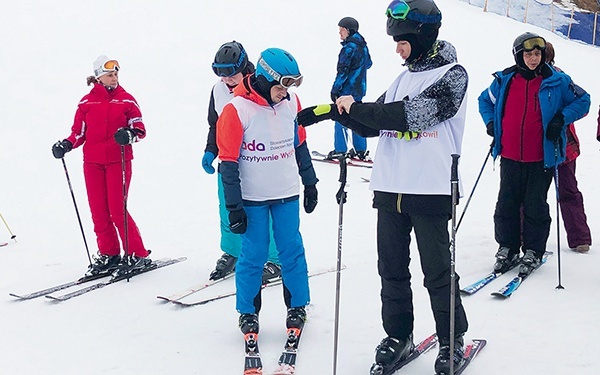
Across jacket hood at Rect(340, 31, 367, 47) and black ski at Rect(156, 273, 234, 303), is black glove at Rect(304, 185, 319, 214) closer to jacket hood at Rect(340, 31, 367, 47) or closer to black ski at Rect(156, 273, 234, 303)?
black ski at Rect(156, 273, 234, 303)

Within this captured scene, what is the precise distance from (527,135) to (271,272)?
2249 millimetres

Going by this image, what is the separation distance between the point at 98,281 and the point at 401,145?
322 cm

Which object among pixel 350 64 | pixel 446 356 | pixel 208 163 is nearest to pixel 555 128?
pixel 446 356

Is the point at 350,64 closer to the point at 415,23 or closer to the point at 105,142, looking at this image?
the point at 105,142

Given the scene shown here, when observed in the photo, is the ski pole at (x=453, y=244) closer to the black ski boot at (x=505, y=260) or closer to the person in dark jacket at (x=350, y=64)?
the black ski boot at (x=505, y=260)

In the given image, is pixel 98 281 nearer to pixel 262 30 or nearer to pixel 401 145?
pixel 401 145

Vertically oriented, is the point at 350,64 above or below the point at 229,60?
below

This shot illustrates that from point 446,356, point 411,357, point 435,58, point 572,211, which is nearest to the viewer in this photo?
point 435,58

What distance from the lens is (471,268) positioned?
5746 millimetres

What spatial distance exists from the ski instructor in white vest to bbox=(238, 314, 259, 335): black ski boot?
786 mm

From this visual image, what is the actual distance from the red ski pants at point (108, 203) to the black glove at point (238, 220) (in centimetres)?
206

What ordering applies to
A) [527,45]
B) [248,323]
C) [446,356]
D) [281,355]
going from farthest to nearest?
1. [527,45]
2. [248,323]
3. [281,355]
4. [446,356]

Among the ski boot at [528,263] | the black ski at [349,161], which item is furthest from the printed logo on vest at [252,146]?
the black ski at [349,161]

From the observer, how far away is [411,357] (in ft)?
13.0
